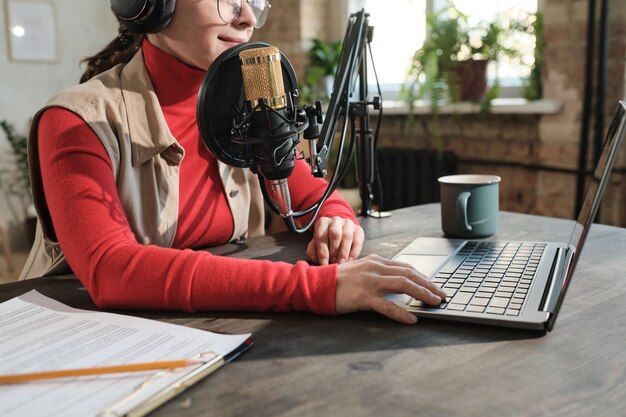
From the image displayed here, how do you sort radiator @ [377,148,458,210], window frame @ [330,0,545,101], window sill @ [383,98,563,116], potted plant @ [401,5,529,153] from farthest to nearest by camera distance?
radiator @ [377,148,458,210], window frame @ [330,0,545,101], potted plant @ [401,5,529,153], window sill @ [383,98,563,116]

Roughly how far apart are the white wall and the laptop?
3.74 meters

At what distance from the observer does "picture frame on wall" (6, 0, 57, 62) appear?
4.03m

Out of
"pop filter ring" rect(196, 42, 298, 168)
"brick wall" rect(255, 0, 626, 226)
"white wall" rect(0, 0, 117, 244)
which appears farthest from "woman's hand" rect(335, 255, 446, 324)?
"white wall" rect(0, 0, 117, 244)

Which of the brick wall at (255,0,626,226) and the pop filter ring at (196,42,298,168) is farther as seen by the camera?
the brick wall at (255,0,626,226)

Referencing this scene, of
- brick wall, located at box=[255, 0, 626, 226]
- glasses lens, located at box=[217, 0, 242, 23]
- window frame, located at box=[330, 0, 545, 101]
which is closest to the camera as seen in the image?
glasses lens, located at box=[217, 0, 242, 23]

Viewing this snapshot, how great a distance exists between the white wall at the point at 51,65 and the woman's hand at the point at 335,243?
363 centimetres

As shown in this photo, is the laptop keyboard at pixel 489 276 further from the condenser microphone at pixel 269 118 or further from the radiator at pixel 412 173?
the radiator at pixel 412 173

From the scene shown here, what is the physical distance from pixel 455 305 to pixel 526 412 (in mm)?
252

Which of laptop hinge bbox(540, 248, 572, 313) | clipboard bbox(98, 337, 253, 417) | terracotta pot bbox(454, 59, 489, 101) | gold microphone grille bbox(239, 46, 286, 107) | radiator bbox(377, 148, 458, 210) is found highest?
terracotta pot bbox(454, 59, 489, 101)

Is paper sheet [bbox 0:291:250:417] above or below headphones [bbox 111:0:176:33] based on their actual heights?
below

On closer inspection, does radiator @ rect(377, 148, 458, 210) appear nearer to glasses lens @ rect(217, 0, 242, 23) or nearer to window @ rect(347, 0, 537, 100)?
window @ rect(347, 0, 537, 100)

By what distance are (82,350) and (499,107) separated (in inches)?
108

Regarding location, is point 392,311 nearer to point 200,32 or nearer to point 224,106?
point 224,106

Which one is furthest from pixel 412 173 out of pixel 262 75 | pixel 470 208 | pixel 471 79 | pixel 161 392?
pixel 161 392
